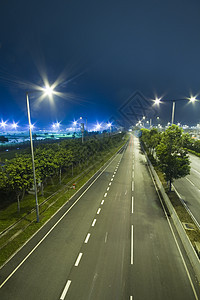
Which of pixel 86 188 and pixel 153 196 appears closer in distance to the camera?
pixel 153 196

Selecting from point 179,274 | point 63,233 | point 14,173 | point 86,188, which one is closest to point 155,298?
point 179,274

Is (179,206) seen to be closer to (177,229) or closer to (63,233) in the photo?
(177,229)

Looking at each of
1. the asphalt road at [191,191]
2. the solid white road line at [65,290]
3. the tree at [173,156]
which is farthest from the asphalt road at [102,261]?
the tree at [173,156]

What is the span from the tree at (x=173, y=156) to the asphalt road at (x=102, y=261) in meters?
6.13

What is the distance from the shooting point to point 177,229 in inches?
650

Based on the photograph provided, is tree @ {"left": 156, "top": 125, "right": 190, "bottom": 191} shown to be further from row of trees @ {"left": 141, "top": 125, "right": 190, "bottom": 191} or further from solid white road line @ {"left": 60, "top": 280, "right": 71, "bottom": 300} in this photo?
solid white road line @ {"left": 60, "top": 280, "right": 71, "bottom": 300}

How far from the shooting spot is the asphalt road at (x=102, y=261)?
32.8 feet

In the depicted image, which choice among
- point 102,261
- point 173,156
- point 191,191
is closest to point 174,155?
point 173,156

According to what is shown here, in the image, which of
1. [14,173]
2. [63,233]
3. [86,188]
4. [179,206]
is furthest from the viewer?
[86,188]

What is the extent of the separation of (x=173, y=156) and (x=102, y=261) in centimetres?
1744

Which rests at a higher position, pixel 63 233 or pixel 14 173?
pixel 14 173

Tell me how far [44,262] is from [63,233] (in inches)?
144

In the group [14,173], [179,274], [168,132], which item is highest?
[168,132]

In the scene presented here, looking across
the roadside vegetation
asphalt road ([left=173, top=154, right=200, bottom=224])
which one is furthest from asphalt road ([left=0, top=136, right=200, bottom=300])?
asphalt road ([left=173, top=154, right=200, bottom=224])
